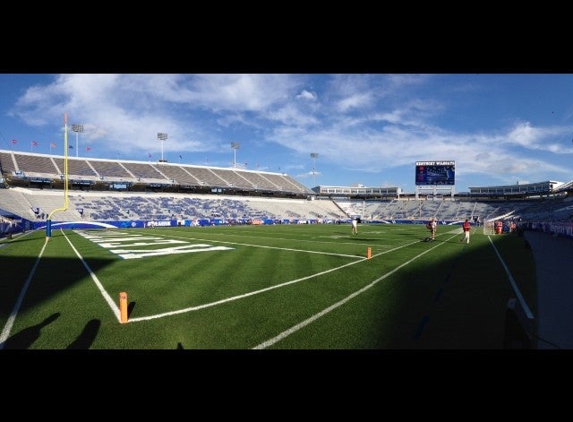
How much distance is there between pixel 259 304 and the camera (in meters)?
6.32

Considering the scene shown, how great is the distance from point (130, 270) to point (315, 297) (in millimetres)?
6556

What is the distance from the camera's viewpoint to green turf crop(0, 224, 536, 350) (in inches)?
180

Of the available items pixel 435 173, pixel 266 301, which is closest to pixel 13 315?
pixel 266 301

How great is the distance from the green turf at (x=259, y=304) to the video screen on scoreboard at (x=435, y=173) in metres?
43.0

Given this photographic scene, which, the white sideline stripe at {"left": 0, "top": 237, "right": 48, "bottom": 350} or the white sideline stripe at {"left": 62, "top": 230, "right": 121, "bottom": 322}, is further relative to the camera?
the white sideline stripe at {"left": 62, "top": 230, "right": 121, "bottom": 322}

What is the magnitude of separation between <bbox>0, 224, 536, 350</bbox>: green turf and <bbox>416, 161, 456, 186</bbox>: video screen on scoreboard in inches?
1691

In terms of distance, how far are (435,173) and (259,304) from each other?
52.7 m

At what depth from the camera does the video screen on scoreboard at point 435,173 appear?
5053 cm

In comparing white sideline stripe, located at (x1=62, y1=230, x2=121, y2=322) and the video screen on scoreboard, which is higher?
the video screen on scoreboard

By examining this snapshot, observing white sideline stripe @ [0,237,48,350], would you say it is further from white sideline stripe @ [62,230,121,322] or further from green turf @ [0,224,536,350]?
white sideline stripe @ [62,230,121,322]

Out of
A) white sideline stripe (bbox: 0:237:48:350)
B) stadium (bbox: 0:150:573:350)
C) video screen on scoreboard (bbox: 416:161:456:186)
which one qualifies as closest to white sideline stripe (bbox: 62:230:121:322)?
stadium (bbox: 0:150:573:350)
